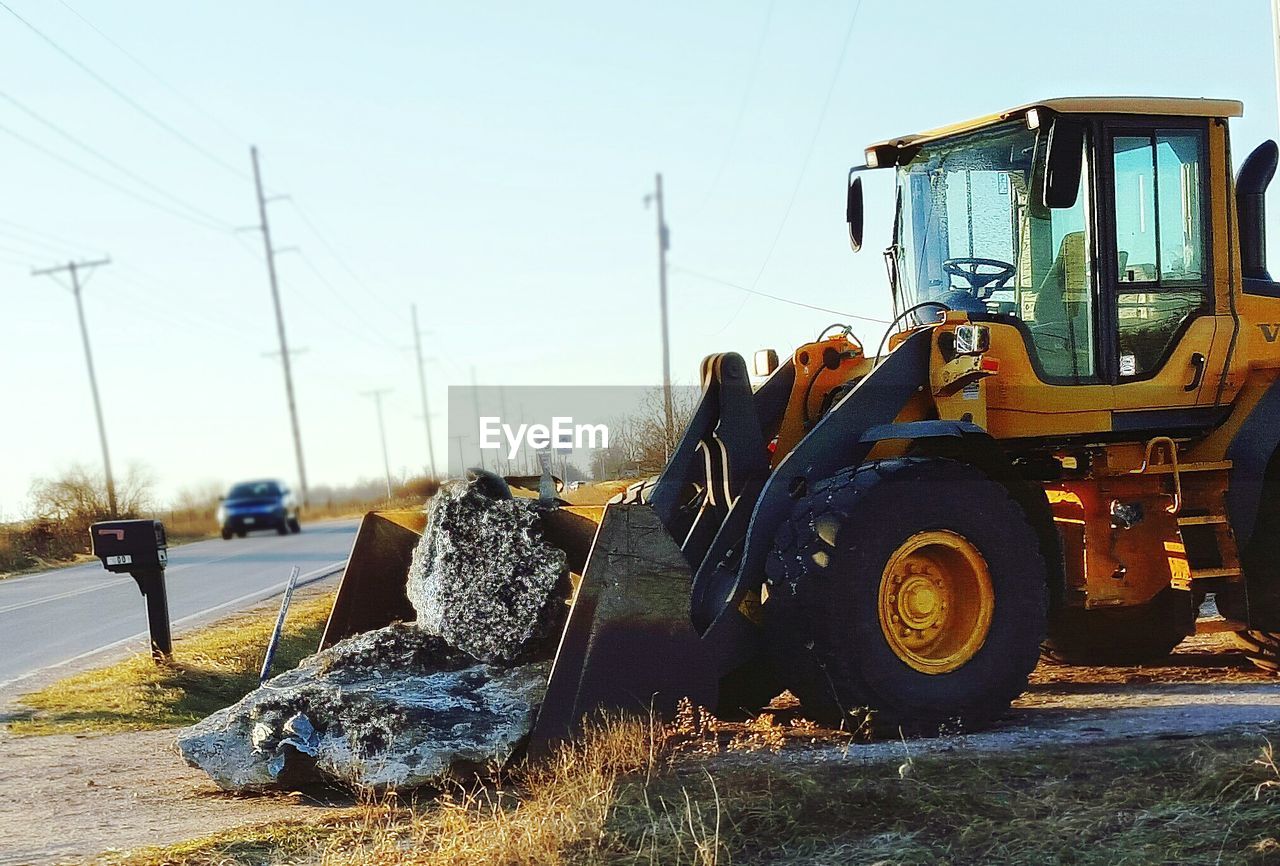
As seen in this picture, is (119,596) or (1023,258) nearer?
(1023,258)

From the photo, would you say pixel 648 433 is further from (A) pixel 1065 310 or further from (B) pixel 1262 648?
(A) pixel 1065 310

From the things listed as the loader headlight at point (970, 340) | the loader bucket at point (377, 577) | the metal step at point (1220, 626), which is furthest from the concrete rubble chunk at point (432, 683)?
the metal step at point (1220, 626)

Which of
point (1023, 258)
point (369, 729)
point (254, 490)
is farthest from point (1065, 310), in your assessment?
point (254, 490)

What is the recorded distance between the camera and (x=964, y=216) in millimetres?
8680

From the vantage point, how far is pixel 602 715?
21.6 ft

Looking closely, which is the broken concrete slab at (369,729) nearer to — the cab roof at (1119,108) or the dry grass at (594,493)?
the dry grass at (594,493)

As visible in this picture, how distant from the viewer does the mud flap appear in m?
6.57

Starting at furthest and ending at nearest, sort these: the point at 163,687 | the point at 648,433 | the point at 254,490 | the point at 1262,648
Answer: the point at 254,490 < the point at 648,433 < the point at 163,687 < the point at 1262,648

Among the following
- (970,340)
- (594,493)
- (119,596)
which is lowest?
(119,596)

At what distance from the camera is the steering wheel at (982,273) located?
27.6 ft

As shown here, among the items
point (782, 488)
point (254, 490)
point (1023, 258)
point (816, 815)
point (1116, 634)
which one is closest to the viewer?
point (816, 815)

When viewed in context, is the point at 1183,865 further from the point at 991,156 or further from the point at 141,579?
the point at 141,579

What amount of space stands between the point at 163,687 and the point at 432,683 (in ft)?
14.9

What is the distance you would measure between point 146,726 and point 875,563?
17.7 ft
